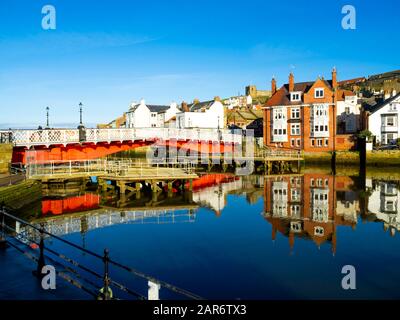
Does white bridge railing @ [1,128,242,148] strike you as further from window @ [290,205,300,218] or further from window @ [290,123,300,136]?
window @ [290,123,300,136]

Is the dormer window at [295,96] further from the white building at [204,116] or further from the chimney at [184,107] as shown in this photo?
the chimney at [184,107]

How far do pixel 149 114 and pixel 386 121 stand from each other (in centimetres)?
5139

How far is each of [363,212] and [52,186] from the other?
25.4m

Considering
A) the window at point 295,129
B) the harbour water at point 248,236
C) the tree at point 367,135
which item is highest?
the window at point 295,129

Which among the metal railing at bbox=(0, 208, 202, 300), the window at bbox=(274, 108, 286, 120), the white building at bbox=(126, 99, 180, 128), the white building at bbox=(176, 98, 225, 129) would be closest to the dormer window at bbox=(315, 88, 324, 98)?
the window at bbox=(274, 108, 286, 120)

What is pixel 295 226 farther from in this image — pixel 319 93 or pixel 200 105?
pixel 200 105

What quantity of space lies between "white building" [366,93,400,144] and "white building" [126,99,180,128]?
144 ft

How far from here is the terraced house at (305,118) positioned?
191 feet

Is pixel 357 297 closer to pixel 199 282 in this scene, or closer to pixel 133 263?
pixel 199 282

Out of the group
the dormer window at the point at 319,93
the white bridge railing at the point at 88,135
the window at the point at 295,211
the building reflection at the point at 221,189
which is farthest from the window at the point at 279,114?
the window at the point at 295,211

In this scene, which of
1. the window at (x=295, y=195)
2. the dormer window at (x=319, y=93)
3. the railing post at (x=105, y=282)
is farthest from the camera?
the dormer window at (x=319, y=93)

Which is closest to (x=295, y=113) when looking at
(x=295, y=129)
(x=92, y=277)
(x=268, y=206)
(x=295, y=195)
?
(x=295, y=129)

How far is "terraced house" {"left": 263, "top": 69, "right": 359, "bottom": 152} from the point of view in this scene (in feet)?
191

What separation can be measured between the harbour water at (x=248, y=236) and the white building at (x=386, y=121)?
22756 mm
